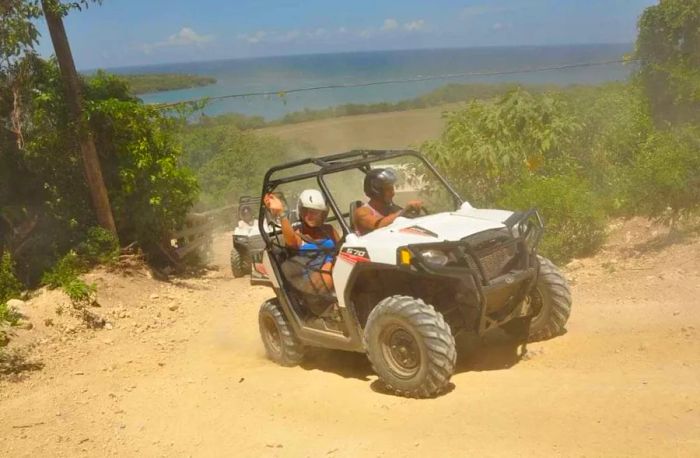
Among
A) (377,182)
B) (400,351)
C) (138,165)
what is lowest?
(400,351)

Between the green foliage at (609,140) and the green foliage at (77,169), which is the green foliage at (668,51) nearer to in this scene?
the green foliage at (609,140)

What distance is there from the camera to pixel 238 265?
46.3 ft

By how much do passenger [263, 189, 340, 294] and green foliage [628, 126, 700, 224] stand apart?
5.11 metres

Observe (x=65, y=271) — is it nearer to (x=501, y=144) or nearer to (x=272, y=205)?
(x=272, y=205)

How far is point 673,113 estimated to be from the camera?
47.7 feet

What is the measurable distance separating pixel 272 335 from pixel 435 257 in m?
2.73

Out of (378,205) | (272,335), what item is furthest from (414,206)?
(272,335)

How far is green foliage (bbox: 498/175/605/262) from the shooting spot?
35.0ft

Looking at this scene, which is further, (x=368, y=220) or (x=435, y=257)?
(x=368, y=220)

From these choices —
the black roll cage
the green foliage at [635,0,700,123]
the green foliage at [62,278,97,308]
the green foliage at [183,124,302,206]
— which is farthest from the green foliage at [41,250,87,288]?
the green foliage at [183,124,302,206]

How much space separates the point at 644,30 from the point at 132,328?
12627mm

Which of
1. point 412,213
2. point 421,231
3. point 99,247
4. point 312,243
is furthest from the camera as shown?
point 99,247

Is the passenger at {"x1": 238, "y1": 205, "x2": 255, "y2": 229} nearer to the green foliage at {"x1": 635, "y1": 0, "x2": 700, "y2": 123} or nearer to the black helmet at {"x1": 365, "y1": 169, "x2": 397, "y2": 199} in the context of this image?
the black helmet at {"x1": 365, "y1": 169, "x2": 397, "y2": 199}

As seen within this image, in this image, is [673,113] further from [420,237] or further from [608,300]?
[420,237]
